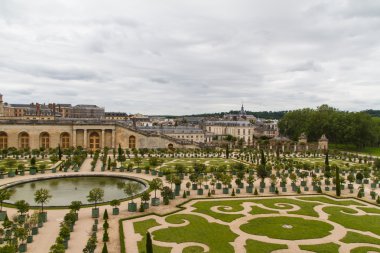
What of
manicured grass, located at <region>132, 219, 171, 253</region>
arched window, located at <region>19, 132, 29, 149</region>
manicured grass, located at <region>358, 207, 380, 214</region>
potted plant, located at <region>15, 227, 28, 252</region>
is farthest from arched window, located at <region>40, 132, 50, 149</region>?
manicured grass, located at <region>358, 207, 380, 214</region>

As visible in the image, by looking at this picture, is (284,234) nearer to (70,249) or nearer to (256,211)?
(256,211)

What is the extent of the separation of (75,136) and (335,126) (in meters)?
66.1

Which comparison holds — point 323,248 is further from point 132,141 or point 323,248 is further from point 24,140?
point 24,140

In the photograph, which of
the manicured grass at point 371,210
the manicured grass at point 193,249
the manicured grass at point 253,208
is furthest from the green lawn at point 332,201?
the manicured grass at point 193,249

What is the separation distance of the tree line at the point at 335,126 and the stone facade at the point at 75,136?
39.8 meters

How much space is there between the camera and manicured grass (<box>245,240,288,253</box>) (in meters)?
20.9

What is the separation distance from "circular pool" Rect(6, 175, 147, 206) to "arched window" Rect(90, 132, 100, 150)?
33003mm

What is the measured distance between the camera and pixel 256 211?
29500mm

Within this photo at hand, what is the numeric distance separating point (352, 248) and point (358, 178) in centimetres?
2404

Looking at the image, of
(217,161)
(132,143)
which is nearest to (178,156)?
(217,161)

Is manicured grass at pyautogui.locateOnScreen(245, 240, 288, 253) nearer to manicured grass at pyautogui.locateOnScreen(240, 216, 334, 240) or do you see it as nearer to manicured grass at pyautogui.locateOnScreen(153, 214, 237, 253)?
manicured grass at pyautogui.locateOnScreen(153, 214, 237, 253)

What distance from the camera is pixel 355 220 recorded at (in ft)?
89.6

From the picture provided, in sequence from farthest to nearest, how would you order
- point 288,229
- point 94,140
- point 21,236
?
A: point 94,140
point 288,229
point 21,236

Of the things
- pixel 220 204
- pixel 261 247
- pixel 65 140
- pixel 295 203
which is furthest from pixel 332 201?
pixel 65 140
